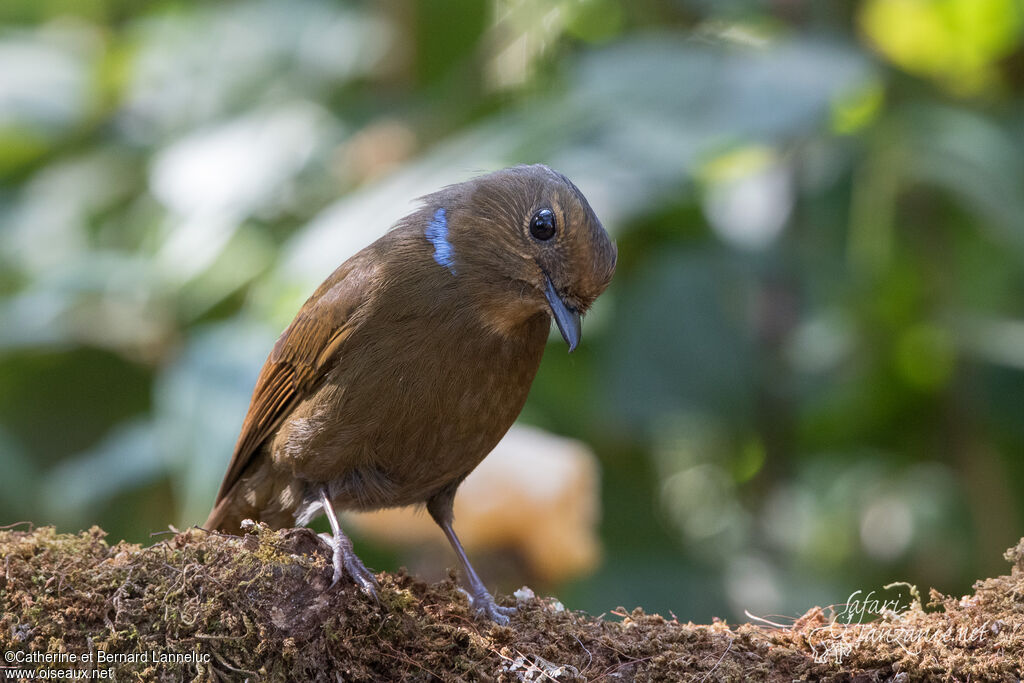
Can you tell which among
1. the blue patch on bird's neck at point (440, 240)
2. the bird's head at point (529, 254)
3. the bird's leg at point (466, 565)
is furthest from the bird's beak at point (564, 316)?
the bird's leg at point (466, 565)

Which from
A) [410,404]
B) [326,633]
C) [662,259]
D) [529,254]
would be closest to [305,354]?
[410,404]

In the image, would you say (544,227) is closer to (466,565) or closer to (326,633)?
(466,565)

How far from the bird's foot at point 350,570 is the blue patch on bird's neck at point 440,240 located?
3.06 ft

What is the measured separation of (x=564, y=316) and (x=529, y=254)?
245mm

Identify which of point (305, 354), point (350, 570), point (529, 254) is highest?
point (529, 254)

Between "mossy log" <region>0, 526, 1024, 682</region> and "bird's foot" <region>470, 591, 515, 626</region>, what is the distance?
16 cm

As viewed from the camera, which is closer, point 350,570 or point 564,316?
point 350,570

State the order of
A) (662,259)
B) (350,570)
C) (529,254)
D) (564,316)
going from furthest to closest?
(662,259), (529,254), (564,316), (350,570)

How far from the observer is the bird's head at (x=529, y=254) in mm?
3252

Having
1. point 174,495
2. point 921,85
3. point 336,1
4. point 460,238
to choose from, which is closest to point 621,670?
point 460,238

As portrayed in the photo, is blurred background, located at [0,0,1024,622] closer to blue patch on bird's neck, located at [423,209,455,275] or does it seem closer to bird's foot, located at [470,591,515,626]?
blue patch on bird's neck, located at [423,209,455,275]

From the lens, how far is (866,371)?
6316 mm

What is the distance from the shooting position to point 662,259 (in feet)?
20.2

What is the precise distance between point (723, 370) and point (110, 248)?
3.86 metres
